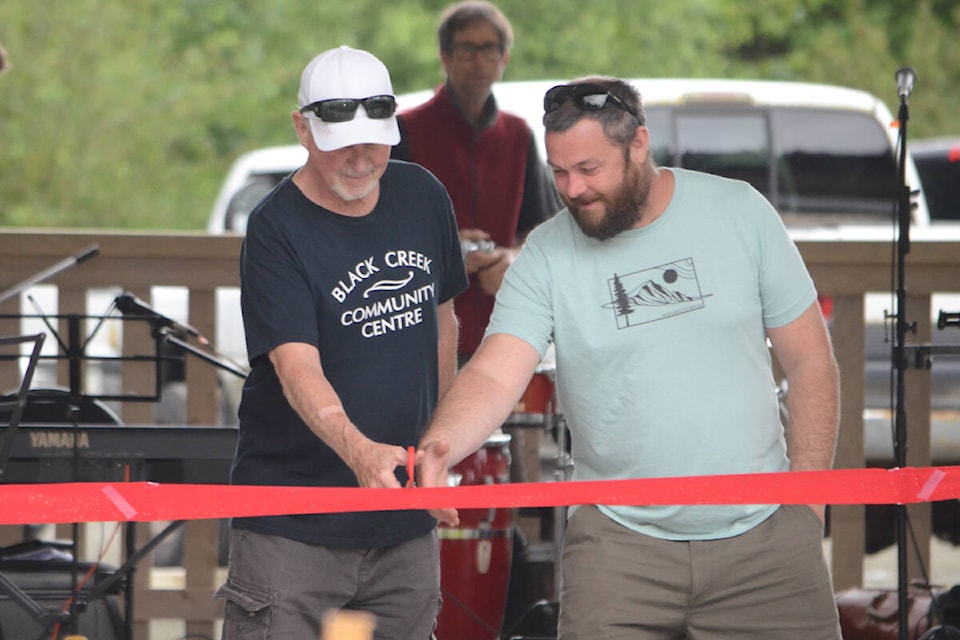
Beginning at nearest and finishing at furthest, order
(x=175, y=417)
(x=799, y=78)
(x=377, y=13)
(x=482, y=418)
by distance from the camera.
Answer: (x=482, y=418)
(x=175, y=417)
(x=377, y=13)
(x=799, y=78)

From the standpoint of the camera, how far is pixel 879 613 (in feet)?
18.3

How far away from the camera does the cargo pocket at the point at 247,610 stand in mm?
3834

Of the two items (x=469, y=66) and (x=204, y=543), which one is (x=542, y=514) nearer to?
(x=204, y=543)

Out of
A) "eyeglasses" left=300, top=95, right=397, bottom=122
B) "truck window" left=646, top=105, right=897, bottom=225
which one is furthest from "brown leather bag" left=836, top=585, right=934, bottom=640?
"truck window" left=646, top=105, right=897, bottom=225

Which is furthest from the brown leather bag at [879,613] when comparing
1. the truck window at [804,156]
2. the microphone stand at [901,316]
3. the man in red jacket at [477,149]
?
the truck window at [804,156]

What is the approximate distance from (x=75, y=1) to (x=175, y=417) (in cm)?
987

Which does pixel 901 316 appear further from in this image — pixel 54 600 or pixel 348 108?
pixel 54 600

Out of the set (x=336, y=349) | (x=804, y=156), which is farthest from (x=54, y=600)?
(x=804, y=156)

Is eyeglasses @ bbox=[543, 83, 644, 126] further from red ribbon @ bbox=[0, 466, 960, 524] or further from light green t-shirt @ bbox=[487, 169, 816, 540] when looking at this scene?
red ribbon @ bbox=[0, 466, 960, 524]

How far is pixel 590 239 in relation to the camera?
12.6 ft

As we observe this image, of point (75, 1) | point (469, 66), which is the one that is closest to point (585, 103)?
point (469, 66)

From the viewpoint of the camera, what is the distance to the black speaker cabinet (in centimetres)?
497

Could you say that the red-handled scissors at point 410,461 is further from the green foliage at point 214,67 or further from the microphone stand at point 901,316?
the green foliage at point 214,67

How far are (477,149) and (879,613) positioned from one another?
2235mm
